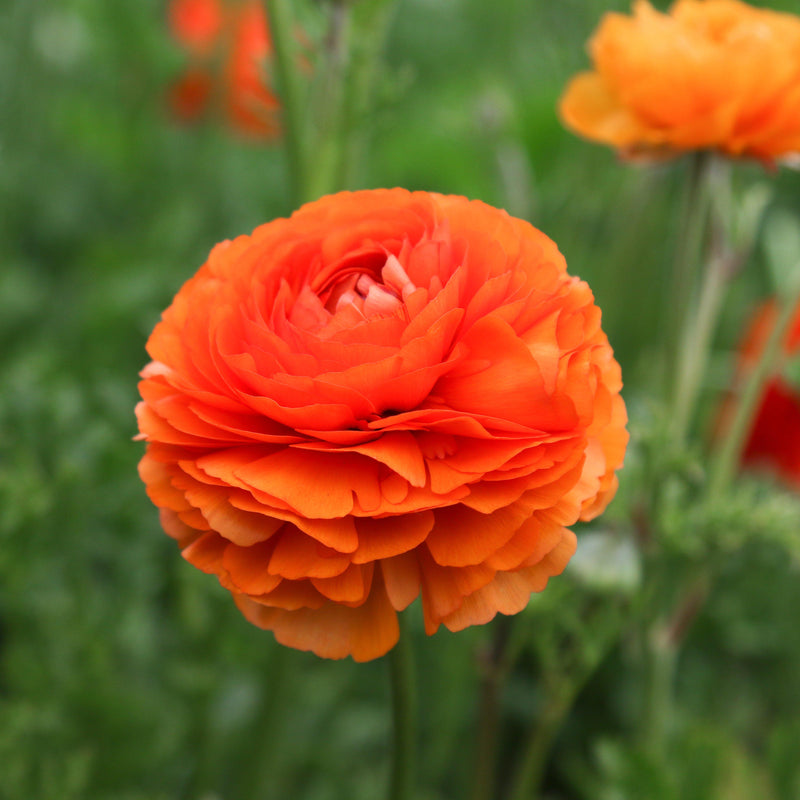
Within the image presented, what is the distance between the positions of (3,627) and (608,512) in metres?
0.71

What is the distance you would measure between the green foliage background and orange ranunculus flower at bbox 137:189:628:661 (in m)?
0.26

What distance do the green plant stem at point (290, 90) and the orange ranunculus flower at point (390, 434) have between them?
0.32m

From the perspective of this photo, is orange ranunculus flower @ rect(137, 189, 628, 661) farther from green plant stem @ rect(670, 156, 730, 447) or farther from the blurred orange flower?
the blurred orange flower

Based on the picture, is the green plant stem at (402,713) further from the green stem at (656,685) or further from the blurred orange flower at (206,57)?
the blurred orange flower at (206,57)

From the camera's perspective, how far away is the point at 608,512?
67 centimetres

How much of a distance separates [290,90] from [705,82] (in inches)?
13.1

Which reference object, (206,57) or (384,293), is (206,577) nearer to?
(384,293)

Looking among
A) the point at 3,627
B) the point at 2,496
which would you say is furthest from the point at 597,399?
the point at 3,627

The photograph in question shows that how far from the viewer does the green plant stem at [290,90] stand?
714 millimetres

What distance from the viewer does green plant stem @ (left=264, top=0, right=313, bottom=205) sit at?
0.71 m

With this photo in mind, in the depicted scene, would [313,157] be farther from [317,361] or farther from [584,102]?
[317,361]

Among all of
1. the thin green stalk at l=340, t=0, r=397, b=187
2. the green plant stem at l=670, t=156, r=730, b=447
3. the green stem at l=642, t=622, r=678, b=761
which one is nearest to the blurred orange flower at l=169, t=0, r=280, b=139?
the thin green stalk at l=340, t=0, r=397, b=187

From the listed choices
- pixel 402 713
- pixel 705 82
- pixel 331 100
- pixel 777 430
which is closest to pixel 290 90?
pixel 331 100

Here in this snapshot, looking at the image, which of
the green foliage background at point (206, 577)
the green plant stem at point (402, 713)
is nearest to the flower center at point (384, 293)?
the green plant stem at point (402, 713)
